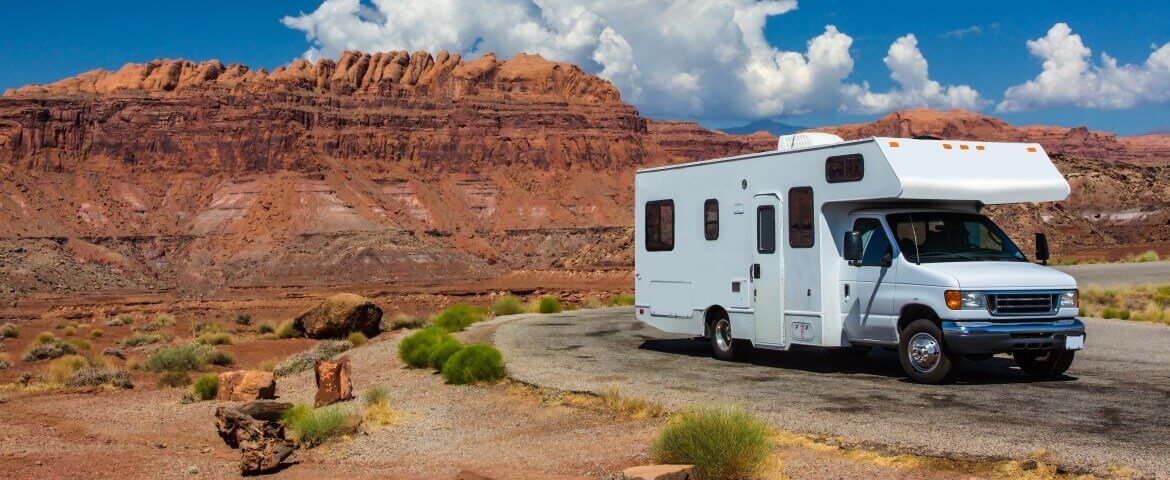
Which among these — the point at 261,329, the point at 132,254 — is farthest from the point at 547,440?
the point at 132,254

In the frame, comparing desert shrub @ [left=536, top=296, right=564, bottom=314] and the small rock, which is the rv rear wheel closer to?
the small rock

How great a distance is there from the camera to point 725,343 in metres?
16.2

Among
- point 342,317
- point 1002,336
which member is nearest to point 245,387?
point 1002,336

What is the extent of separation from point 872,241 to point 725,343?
3323mm

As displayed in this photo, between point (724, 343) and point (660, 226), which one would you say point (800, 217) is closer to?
point (724, 343)

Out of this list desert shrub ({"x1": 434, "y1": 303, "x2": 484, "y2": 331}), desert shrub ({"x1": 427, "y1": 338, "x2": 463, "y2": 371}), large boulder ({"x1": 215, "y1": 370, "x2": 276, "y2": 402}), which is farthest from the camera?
desert shrub ({"x1": 434, "y1": 303, "x2": 484, "y2": 331})

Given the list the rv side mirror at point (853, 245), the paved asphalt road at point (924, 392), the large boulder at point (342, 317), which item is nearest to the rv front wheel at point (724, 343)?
the paved asphalt road at point (924, 392)

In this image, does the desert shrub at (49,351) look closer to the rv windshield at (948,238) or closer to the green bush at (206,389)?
the green bush at (206,389)

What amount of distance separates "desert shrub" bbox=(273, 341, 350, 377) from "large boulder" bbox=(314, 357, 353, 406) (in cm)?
310

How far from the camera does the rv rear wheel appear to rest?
1597 cm

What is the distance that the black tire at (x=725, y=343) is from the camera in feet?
52.4

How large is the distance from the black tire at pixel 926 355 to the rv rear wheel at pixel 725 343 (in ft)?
10.6

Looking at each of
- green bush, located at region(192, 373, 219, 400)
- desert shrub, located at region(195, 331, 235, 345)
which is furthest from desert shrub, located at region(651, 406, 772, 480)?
desert shrub, located at region(195, 331, 235, 345)

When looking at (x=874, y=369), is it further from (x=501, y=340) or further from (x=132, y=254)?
(x=132, y=254)
